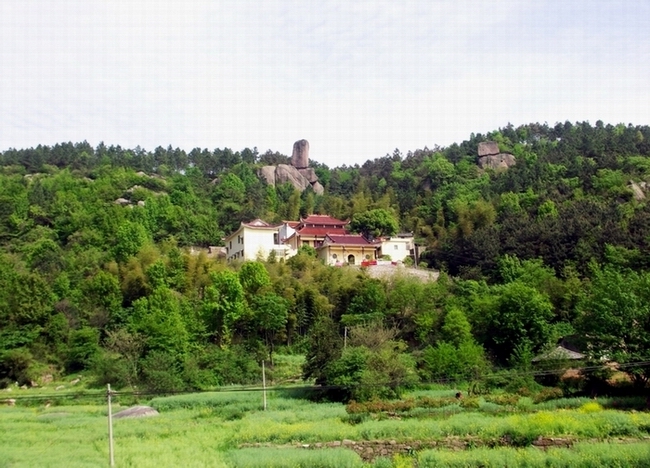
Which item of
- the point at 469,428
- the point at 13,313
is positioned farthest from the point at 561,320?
the point at 13,313

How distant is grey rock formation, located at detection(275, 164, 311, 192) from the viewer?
2945 inches

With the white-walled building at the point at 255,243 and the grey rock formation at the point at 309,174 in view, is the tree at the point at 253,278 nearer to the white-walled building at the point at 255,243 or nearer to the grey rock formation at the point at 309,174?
the white-walled building at the point at 255,243

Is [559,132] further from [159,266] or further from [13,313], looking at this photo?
[13,313]

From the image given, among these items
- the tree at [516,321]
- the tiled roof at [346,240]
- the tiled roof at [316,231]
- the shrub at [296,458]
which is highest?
the tiled roof at [316,231]

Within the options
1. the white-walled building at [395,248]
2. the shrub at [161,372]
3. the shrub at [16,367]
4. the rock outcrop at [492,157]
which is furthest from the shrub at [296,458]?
the rock outcrop at [492,157]

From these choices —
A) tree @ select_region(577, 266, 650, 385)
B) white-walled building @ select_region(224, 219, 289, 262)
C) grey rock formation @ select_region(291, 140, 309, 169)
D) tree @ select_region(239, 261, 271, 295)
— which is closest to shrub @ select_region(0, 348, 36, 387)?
tree @ select_region(239, 261, 271, 295)

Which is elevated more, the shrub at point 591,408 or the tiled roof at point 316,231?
the tiled roof at point 316,231

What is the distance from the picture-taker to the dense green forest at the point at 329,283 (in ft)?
87.4

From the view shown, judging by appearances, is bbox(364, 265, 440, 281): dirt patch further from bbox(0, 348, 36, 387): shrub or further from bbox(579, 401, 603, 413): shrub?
bbox(0, 348, 36, 387): shrub

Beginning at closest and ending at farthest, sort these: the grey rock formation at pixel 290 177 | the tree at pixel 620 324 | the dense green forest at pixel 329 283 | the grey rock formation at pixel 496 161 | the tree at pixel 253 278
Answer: the tree at pixel 620 324
the dense green forest at pixel 329 283
the tree at pixel 253 278
the grey rock formation at pixel 496 161
the grey rock formation at pixel 290 177

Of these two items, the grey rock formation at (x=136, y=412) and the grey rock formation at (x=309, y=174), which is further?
the grey rock formation at (x=309, y=174)

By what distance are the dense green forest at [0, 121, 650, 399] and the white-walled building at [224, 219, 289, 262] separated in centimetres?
318

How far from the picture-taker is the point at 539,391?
2348 cm

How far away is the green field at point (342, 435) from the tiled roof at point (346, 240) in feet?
77.2
